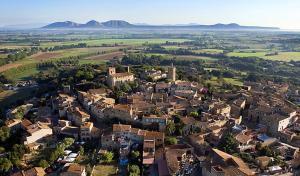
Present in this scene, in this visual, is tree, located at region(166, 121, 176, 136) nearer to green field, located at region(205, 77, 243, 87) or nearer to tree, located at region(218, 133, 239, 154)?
tree, located at region(218, 133, 239, 154)

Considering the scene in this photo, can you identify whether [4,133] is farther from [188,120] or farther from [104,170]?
[188,120]

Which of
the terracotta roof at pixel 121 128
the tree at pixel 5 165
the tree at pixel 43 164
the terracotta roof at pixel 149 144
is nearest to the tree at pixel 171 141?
the terracotta roof at pixel 149 144

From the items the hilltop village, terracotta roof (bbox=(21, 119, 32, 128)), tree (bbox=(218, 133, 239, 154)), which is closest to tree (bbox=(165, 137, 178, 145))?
the hilltop village

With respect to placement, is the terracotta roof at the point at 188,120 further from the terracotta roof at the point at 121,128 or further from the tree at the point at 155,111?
the terracotta roof at the point at 121,128

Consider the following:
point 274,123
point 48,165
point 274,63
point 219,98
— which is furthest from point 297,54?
point 48,165

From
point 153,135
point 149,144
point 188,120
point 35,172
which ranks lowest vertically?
point 35,172

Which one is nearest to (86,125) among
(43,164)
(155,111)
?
(43,164)

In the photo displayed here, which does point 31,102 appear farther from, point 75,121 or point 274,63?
point 274,63
